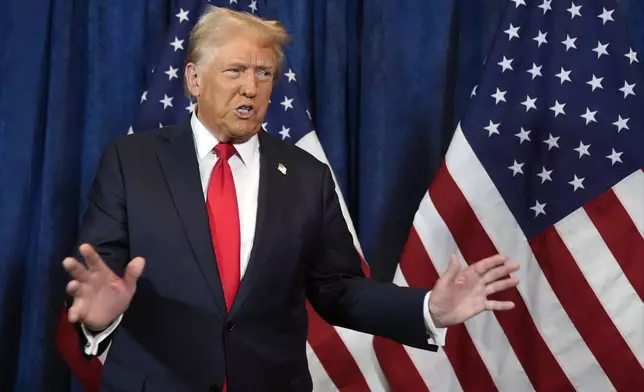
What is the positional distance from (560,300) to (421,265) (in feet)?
1.21

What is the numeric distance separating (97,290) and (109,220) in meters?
0.19

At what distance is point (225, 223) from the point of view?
1.30m

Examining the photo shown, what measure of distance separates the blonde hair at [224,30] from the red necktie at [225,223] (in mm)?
203

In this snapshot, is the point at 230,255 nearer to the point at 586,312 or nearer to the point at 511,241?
the point at 511,241

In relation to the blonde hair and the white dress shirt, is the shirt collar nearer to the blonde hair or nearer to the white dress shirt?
the white dress shirt

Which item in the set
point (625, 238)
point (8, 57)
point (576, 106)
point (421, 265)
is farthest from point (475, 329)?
point (8, 57)

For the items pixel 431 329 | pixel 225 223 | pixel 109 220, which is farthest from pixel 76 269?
pixel 431 329

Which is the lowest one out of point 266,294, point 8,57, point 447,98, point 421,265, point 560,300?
point 560,300

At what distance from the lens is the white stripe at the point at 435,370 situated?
200 cm

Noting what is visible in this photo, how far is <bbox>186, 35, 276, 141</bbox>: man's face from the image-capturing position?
4.49ft

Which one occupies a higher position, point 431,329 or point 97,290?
point 97,290

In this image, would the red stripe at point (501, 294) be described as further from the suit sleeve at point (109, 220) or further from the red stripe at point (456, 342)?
the suit sleeve at point (109, 220)

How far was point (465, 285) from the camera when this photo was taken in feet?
4.03

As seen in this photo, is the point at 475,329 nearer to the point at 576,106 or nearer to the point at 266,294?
the point at 576,106
